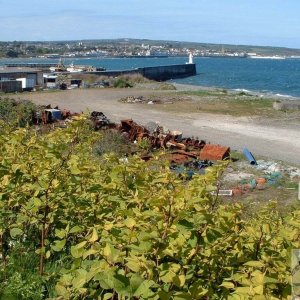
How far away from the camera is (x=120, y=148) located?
2084 cm

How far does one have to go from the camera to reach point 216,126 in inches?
1250

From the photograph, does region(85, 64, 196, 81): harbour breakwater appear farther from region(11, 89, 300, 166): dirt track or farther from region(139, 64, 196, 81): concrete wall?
region(11, 89, 300, 166): dirt track

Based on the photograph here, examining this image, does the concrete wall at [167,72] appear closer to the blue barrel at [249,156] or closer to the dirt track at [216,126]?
the dirt track at [216,126]

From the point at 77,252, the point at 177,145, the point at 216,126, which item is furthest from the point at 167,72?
the point at 77,252

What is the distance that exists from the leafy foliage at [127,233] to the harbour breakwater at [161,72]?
7093cm

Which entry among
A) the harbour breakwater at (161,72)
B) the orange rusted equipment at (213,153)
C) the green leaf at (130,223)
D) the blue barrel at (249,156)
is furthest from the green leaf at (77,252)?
the harbour breakwater at (161,72)

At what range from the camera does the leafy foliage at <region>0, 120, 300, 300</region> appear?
2.62 metres

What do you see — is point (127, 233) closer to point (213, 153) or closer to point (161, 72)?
point (213, 153)

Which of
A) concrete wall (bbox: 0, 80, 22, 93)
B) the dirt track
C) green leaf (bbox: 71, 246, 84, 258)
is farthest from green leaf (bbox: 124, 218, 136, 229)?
concrete wall (bbox: 0, 80, 22, 93)

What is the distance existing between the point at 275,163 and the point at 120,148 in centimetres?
578

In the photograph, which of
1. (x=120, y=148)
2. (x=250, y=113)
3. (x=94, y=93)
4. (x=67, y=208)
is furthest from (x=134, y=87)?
(x=67, y=208)

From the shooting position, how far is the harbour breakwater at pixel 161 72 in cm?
7633

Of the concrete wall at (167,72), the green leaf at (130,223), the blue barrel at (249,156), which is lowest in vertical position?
the concrete wall at (167,72)

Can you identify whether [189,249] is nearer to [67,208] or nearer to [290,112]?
[67,208]
